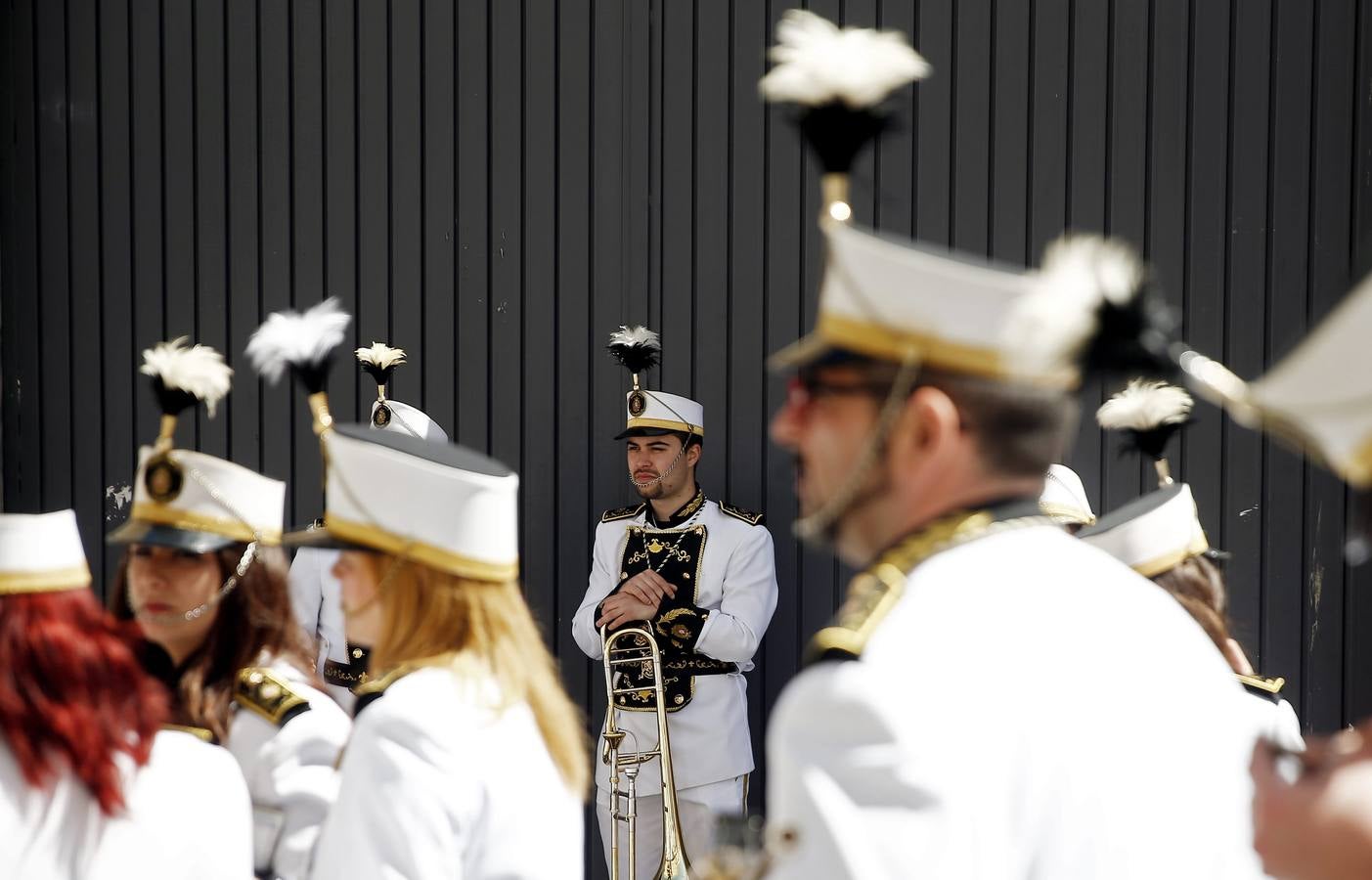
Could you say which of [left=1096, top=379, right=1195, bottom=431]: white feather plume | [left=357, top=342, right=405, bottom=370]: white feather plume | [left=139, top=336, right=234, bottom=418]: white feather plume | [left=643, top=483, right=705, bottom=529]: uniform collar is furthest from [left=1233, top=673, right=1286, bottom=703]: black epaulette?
[left=357, top=342, right=405, bottom=370]: white feather plume

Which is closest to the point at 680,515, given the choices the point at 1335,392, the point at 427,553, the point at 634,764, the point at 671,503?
the point at 671,503

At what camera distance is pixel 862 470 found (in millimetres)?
1385

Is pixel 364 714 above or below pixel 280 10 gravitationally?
below

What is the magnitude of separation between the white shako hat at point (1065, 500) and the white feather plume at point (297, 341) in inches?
87.2

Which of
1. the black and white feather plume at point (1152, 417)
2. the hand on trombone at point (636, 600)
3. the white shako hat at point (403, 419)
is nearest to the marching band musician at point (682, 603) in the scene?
the hand on trombone at point (636, 600)

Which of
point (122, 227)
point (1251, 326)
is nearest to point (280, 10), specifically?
point (122, 227)

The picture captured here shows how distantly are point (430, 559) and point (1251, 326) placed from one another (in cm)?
417

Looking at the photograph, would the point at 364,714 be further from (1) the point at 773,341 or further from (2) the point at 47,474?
(2) the point at 47,474

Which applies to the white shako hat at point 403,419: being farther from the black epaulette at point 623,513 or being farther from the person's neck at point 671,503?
the person's neck at point 671,503

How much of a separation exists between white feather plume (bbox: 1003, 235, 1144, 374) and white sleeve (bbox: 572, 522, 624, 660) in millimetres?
4133

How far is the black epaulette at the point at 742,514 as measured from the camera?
17.9 feet

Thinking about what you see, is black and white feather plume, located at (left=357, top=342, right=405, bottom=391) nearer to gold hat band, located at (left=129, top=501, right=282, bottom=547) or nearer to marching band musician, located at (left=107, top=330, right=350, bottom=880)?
marching band musician, located at (left=107, top=330, right=350, bottom=880)

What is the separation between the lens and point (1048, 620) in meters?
1.25

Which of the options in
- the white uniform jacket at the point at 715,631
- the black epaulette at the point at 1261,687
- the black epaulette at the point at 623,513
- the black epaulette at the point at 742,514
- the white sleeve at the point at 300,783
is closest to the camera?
the white sleeve at the point at 300,783
